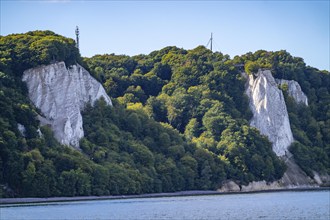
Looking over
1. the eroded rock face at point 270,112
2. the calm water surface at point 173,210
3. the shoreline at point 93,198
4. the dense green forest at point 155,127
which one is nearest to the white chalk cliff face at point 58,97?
the dense green forest at point 155,127

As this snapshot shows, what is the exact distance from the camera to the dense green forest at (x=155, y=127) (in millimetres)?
106812

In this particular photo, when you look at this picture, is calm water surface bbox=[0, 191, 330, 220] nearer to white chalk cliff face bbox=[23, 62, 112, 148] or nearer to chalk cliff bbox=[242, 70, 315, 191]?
white chalk cliff face bbox=[23, 62, 112, 148]

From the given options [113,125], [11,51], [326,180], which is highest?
[11,51]

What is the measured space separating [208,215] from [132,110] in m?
62.4

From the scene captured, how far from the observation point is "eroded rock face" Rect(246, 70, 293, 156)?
166 m

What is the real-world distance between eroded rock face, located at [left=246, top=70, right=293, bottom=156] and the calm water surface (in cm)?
5598

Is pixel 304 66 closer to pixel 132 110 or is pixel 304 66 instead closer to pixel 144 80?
pixel 144 80

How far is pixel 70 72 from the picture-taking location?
13025 centimetres

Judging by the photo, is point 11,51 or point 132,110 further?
point 132,110

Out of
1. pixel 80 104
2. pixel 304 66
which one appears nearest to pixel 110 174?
pixel 80 104

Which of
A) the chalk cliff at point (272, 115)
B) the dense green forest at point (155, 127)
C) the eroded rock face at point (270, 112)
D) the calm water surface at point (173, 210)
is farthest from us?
the eroded rock face at point (270, 112)

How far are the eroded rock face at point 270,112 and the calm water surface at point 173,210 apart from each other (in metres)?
56.0

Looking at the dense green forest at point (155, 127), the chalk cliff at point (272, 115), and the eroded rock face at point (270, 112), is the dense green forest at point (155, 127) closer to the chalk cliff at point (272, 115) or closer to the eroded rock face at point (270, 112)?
the chalk cliff at point (272, 115)

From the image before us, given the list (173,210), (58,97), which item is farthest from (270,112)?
(173,210)
